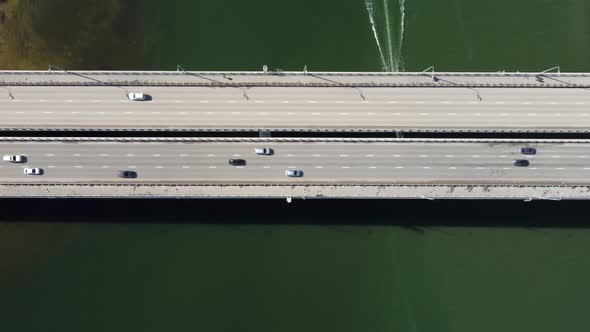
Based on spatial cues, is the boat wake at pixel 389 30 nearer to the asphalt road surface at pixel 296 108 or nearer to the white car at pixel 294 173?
the asphalt road surface at pixel 296 108

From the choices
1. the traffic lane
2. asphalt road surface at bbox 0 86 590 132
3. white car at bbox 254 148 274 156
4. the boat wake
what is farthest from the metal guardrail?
the boat wake

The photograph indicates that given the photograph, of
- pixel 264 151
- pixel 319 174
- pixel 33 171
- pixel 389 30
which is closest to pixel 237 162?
pixel 264 151

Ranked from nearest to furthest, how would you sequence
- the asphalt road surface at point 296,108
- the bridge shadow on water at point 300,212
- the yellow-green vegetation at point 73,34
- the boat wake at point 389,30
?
the asphalt road surface at point 296,108 < the bridge shadow on water at point 300,212 < the boat wake at point 389,30 < the yellow-green vegetation at point 73,34

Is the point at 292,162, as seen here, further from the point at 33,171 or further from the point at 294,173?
the point at 33,171

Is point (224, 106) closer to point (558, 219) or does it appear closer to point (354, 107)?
point (354, 107)

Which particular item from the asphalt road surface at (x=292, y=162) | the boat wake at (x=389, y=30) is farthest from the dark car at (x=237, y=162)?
the boat wake at (x=389, y=30)

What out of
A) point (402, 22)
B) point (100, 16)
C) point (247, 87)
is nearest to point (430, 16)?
point (402, 22)

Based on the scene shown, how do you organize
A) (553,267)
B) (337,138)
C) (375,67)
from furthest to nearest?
(375,67) → (553,267) → (337,138)
